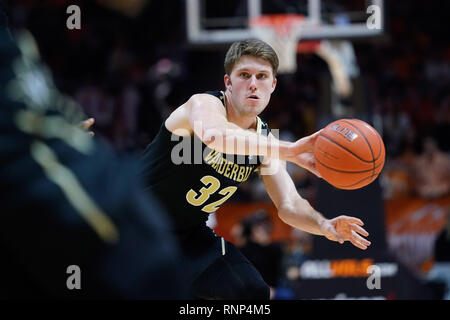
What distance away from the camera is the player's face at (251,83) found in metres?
4.26

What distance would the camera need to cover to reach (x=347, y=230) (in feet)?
13.0

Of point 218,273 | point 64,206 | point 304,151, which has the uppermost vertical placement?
point 64,206

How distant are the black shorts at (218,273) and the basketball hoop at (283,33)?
15.8ft

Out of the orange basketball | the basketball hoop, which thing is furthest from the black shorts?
the basketball hoop

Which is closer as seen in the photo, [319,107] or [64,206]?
[64,206]

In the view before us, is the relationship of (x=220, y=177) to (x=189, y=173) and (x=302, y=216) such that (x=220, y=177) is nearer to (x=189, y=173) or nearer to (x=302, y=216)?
(x=189, y=173)

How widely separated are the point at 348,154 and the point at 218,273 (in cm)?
139

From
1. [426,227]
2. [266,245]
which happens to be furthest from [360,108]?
[426,227]

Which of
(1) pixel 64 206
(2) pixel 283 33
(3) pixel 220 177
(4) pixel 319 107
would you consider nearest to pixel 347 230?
(3) pixel 220 177

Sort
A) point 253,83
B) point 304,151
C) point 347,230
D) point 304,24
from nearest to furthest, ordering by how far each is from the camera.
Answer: point 304,151
point 347,230
point 253,83
point 304,24

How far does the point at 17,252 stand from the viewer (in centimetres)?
121

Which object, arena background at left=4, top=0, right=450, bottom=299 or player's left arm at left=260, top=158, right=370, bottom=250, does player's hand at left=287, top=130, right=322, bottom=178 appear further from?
arena background at left=4, top=0, right=450, bottom=299

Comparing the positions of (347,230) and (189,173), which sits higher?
(189,173)

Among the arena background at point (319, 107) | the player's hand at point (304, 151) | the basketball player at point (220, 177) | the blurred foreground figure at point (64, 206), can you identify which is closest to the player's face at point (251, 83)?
the basketball player at point (220, 177)
